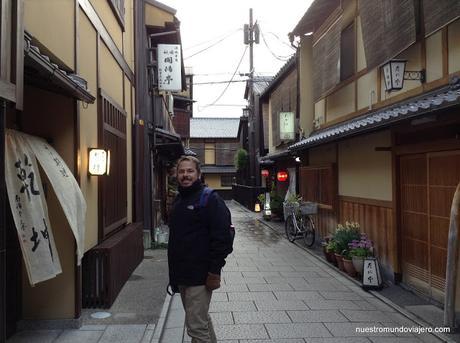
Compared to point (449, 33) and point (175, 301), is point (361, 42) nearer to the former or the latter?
point (449, 33)

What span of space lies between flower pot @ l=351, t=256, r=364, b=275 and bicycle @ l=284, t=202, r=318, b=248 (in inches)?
201

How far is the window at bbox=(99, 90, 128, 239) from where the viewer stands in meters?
8.39

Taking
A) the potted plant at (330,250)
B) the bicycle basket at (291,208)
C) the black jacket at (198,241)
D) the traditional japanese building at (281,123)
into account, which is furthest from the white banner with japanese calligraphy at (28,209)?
the traditional japanese building at (281,123)

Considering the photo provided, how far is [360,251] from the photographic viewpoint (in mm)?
9773

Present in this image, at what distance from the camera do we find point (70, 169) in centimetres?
651

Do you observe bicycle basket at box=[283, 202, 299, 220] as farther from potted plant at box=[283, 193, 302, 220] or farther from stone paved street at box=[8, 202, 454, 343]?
stone paved street at box=[8, 202, 454, 343]

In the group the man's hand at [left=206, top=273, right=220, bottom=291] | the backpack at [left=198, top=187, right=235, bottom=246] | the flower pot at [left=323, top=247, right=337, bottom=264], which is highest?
the backpack at [left=198, top=187, right=235, bottom=246]

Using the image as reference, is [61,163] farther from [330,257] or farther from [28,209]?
[330,257]

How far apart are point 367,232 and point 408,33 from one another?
488cm

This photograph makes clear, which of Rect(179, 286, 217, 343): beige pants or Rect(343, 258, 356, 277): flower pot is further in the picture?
Rect(343, 258, 356, 277): flower pot

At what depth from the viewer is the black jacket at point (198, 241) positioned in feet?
14.7

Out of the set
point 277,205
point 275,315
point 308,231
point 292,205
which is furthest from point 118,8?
point 277,205

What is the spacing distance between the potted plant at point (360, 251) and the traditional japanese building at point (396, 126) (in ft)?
1.62

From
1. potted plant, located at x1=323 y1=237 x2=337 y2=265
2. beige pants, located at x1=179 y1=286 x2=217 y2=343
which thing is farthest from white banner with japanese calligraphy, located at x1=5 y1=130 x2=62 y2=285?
potted plant, located at x1=323 y1=237 x2=337 y2=265
